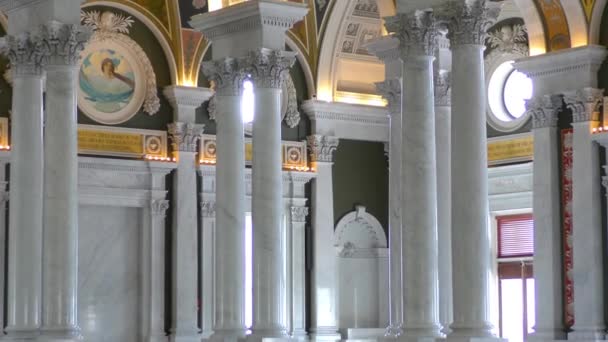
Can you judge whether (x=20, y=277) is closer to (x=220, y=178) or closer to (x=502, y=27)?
(x=220, y=178)

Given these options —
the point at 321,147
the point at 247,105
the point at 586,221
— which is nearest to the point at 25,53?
the point at 247,105

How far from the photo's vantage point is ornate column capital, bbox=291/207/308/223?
36.6 meters

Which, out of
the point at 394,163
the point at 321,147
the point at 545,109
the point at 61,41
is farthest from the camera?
the point at 321,147

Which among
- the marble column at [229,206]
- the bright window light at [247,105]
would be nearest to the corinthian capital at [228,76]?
the marble column at [229,206]

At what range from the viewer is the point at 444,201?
25.0m

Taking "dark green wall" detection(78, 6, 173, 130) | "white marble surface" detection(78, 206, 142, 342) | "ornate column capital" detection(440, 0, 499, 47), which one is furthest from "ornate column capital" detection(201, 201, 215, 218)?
"ornate column capital" detection(440, 0, 499, 47)

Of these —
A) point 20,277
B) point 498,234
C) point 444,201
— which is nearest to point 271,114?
point 444,201

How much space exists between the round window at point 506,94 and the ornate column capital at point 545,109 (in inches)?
147

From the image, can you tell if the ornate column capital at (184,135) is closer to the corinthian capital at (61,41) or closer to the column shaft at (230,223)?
the column shaft at (230,223)

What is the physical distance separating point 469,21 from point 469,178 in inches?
102

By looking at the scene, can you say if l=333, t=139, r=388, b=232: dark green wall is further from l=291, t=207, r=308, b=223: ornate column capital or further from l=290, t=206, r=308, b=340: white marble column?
l=290, t=206, r=308, b=340: white marble column

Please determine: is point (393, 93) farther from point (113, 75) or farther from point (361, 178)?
point (361, 178)

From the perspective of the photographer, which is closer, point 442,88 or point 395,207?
point 442,88

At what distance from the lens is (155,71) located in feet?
114
